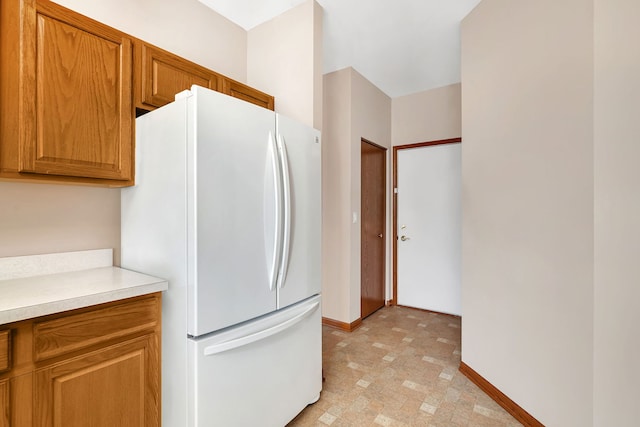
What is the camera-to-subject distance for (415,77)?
331cm

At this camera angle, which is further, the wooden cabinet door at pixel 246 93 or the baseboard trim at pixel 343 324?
the baseboard trim at pixel 343 324

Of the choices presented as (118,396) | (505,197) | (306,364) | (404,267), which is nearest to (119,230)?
(118,396)

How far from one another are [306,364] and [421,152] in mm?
2886

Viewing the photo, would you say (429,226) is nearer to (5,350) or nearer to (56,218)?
(56,218)

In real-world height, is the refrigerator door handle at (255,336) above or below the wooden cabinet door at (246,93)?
below

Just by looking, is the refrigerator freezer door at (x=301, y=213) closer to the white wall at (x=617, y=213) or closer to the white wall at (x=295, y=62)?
the white wall at (x=295, y=62)

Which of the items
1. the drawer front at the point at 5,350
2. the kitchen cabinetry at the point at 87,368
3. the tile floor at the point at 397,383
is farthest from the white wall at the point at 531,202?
the drawer front at the point at 5,350

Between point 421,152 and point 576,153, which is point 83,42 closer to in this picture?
point 576,153

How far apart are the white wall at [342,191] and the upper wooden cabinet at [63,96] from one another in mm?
1983

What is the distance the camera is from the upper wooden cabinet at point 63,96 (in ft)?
3.87

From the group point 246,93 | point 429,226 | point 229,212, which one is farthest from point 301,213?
point 429,226

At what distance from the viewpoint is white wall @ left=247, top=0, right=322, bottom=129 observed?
2098 millimetres

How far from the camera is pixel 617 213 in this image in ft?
4.01

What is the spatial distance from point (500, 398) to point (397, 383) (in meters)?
0.64
